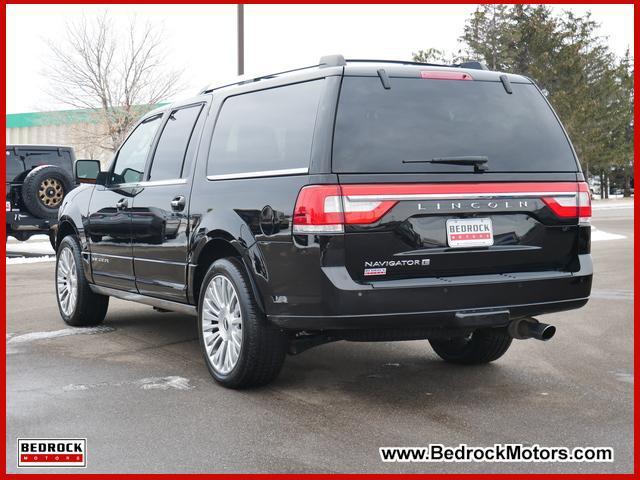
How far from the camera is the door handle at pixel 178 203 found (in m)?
5.96

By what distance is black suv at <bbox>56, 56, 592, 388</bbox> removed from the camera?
4.66m

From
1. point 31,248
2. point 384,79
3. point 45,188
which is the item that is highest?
point 384,79

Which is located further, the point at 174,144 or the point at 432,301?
the point at 174,144

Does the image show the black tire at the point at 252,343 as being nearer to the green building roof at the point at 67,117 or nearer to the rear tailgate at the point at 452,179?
the rear tailgate at the point at 452,179

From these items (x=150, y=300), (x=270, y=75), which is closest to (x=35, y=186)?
(x=150, y=300)

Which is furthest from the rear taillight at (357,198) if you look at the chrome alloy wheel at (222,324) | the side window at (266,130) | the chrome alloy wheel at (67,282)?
the chrome alloy wheel at (67,282)

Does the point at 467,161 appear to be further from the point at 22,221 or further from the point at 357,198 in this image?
the point at 22,221

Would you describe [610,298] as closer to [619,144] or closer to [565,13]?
[565,13]

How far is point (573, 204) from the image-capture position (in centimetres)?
527

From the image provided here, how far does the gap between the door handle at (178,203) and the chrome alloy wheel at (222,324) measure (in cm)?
68

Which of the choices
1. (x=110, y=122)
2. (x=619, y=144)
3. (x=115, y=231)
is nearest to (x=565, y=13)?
(x=619, y=144)

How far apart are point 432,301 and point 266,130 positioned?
158 centimetres

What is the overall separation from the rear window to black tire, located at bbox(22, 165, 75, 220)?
12.0m

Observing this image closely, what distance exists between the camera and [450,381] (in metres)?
5.68
